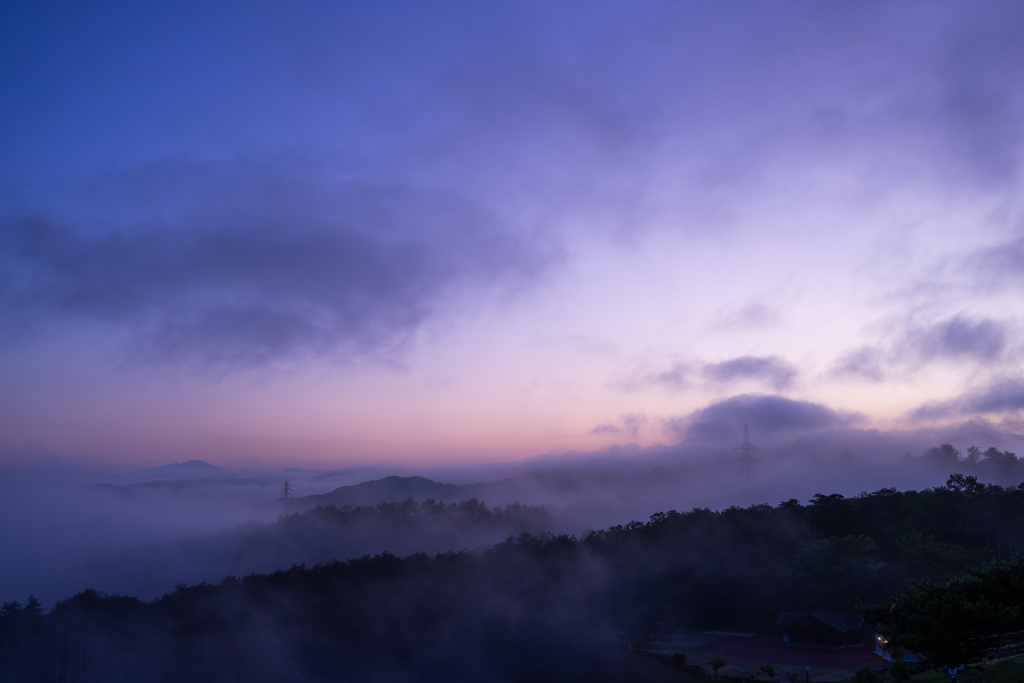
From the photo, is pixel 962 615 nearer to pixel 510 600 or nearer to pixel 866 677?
pixel 866 677

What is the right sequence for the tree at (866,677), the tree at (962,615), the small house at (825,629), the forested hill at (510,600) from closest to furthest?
the tree at (962,615) < the tree at (866,677) < the small house at (825,629) < the forested hill at (510,600)

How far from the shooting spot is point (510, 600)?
40281 millimetres

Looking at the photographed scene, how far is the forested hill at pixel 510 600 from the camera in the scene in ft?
115

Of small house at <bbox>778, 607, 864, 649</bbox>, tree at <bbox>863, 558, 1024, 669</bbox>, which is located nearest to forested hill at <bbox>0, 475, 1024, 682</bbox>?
small house at <bbox>778, 607, 864, 649</bbox>

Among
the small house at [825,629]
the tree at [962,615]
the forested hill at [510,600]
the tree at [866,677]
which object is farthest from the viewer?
the forested hill at [510,600]

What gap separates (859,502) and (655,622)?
2367 cm

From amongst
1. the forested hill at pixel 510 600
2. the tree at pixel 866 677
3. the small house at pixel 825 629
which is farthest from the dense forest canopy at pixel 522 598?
the tree at pixel 866 677

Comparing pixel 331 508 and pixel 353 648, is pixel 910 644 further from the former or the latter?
pixel 331 508

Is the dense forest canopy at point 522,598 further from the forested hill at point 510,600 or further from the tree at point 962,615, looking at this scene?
the tree at point 962,615

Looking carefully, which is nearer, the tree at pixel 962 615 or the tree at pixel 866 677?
the tree at pixel 962 615

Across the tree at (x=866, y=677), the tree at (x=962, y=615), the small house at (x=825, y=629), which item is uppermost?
the tree at (x=962, y=615)

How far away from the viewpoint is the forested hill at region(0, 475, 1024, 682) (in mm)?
35031

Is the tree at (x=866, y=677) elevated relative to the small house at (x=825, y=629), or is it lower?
elevated

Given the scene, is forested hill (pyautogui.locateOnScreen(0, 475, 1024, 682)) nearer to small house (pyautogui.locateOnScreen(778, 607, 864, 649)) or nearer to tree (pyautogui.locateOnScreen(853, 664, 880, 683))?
small house (pyautogui.locateOnScreen(778, 607, 864, 649))
